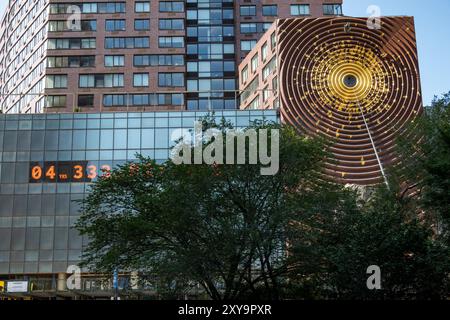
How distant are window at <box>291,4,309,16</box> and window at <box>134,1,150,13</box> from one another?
23.1 meters

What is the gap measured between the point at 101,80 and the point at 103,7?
12.5 m

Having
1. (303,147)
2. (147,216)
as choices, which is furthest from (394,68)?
(147,216)

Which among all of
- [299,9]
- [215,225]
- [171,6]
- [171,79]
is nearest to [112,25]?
[171,6]

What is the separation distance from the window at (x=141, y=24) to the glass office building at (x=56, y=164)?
31607 millimetres

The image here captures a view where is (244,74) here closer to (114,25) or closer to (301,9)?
(301,9)

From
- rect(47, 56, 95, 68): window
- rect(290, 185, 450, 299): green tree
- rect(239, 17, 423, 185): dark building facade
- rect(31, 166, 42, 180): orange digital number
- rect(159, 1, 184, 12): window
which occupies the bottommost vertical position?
rect(290, 185, 450, 299): green tree

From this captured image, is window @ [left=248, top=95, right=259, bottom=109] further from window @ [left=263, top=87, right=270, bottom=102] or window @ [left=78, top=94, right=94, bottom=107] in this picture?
window @ [left=78, top=94, right=94, bottom=107]

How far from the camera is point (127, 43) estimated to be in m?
106

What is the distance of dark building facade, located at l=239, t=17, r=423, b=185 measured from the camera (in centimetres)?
7488

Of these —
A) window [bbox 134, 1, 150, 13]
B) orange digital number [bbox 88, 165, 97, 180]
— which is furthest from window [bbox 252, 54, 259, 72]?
orange digital number [bbox 88, 165, 97, 180]

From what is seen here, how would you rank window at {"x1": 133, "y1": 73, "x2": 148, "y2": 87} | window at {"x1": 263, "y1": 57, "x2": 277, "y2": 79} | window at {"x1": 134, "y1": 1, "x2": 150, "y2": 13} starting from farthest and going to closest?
window at {"x1": 134, "y1": 1, "x2": 150, "y2": 13} < window at {"x1": 133, "y1": 73, "x2": 148, "y2": 87} < window at {"x1": 263, "y1": 57, "x2": 277, "y2": 79}

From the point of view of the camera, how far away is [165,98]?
4055 inches
